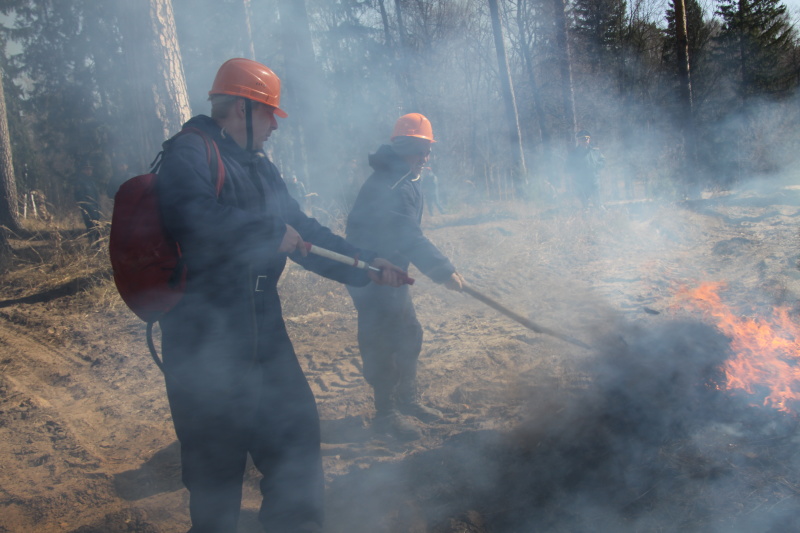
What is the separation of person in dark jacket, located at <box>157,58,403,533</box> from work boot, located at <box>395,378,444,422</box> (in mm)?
1485

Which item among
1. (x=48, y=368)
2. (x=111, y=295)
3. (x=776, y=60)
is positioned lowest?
(x=48, y=368)

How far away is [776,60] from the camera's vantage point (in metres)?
19.5

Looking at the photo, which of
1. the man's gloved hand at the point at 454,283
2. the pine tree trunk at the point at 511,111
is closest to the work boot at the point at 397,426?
the man's gloved hand at the point at 454,283

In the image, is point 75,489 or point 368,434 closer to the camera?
point 75,489

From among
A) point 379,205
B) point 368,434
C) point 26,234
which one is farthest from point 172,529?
point 26,234

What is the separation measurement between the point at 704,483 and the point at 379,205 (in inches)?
92.4

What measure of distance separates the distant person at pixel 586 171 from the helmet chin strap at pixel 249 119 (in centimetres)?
1055

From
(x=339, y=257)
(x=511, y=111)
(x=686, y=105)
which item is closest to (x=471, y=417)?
(x=339, y=257)

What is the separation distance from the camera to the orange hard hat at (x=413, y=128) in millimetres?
3557

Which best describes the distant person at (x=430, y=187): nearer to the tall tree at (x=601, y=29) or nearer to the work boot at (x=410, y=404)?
the work boot at (x=410, y=404)

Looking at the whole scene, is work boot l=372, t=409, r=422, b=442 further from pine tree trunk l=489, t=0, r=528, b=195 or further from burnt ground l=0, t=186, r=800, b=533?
pine tree trunk l=489, t=0, r=528, b=195

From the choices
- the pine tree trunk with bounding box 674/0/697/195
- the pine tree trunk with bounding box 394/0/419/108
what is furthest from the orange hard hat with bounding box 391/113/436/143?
the pine tree trunk with bounding box 394/0/419/108

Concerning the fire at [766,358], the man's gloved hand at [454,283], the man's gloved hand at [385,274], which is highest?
the man's gloved hand at [385,274]

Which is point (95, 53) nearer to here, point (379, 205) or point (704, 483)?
point (379, 205)
